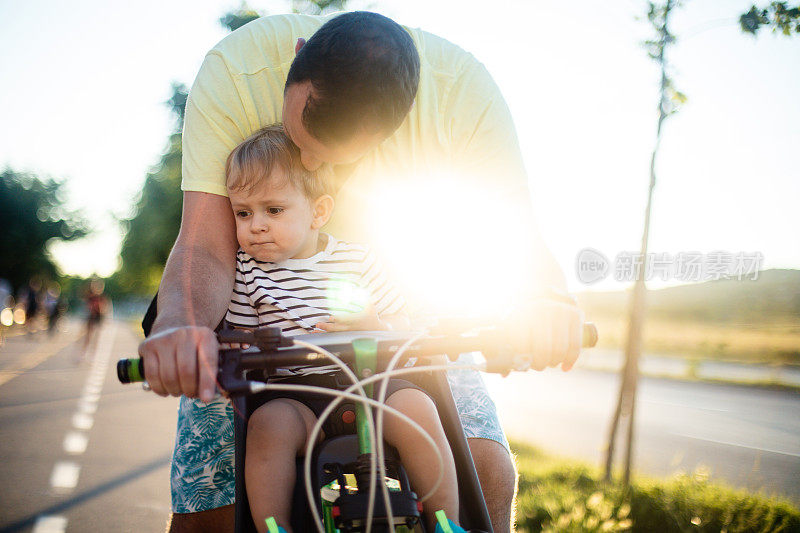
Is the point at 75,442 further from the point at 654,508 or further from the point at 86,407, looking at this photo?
the point at 654,508

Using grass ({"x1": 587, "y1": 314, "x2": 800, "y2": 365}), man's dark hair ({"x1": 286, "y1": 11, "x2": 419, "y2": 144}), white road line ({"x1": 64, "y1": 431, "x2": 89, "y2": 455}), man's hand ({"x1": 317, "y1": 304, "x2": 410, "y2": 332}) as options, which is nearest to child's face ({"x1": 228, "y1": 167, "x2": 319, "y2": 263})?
man's dark hair ({"x1": 286, "y1": 11, "x2": 419, "y2": 144})

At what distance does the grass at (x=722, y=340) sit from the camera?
1831 cm

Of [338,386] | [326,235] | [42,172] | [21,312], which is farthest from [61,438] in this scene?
[42,172]

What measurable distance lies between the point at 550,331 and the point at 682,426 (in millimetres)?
10817

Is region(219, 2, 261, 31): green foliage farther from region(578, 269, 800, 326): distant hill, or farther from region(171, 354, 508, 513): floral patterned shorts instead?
region(578, 269, 800, 326): distant hill

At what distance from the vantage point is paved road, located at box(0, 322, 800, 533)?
14.4 feet

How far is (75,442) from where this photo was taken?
19.6 ft

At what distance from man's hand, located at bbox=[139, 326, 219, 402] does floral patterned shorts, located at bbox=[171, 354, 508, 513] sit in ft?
2.60

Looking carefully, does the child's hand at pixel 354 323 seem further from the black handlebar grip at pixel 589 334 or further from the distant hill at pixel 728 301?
the distant hill at pixel 728 301

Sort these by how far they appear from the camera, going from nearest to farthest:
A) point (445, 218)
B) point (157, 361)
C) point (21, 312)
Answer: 1. point (157, 361)
2. point (445, 218)
3. point (21, 312)

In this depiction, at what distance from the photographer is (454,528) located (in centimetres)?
140

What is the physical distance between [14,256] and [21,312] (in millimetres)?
26778

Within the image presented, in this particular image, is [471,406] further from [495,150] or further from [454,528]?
[495,150]

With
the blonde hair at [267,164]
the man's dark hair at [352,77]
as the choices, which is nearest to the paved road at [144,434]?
the blonde hair at [267,164]
